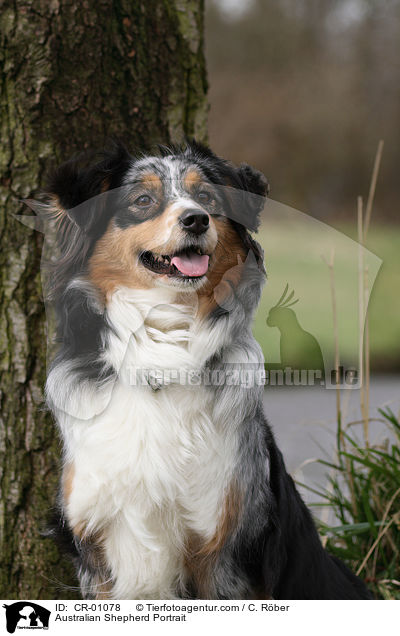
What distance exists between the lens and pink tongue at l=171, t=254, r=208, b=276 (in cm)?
173

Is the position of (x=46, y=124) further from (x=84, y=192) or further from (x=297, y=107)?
(x=297, y=107)

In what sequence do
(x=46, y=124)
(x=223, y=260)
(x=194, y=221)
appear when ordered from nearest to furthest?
(x=194, y=221) < (x=223, y=260) < (x=46, y=124)

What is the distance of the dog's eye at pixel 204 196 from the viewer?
71.5 inches

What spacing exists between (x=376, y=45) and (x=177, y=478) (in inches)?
180

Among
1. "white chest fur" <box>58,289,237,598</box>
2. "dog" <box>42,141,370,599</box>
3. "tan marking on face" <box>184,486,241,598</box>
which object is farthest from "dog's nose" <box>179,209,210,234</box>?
"tan marking on face" <box>184,486,241,598</box>

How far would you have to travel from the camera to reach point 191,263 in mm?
1734

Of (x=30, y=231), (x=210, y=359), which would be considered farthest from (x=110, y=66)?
(x=210, y=359)

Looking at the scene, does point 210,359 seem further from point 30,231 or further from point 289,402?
point 30,231

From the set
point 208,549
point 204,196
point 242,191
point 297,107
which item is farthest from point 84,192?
point 297,107

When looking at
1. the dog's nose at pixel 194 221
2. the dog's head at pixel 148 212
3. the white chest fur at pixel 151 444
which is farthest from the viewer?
the white chest fur at pixel 151 444

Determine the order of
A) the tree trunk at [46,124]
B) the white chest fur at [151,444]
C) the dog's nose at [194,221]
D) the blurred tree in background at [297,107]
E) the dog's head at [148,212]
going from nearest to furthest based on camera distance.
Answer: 1. the dog's nose at [194,221]
2. the dog's head at [148,212]
3. the white chest fur at [151,444]
4. the tree trunk at [46,124]
5. the blurred tree in background at [297,107]
